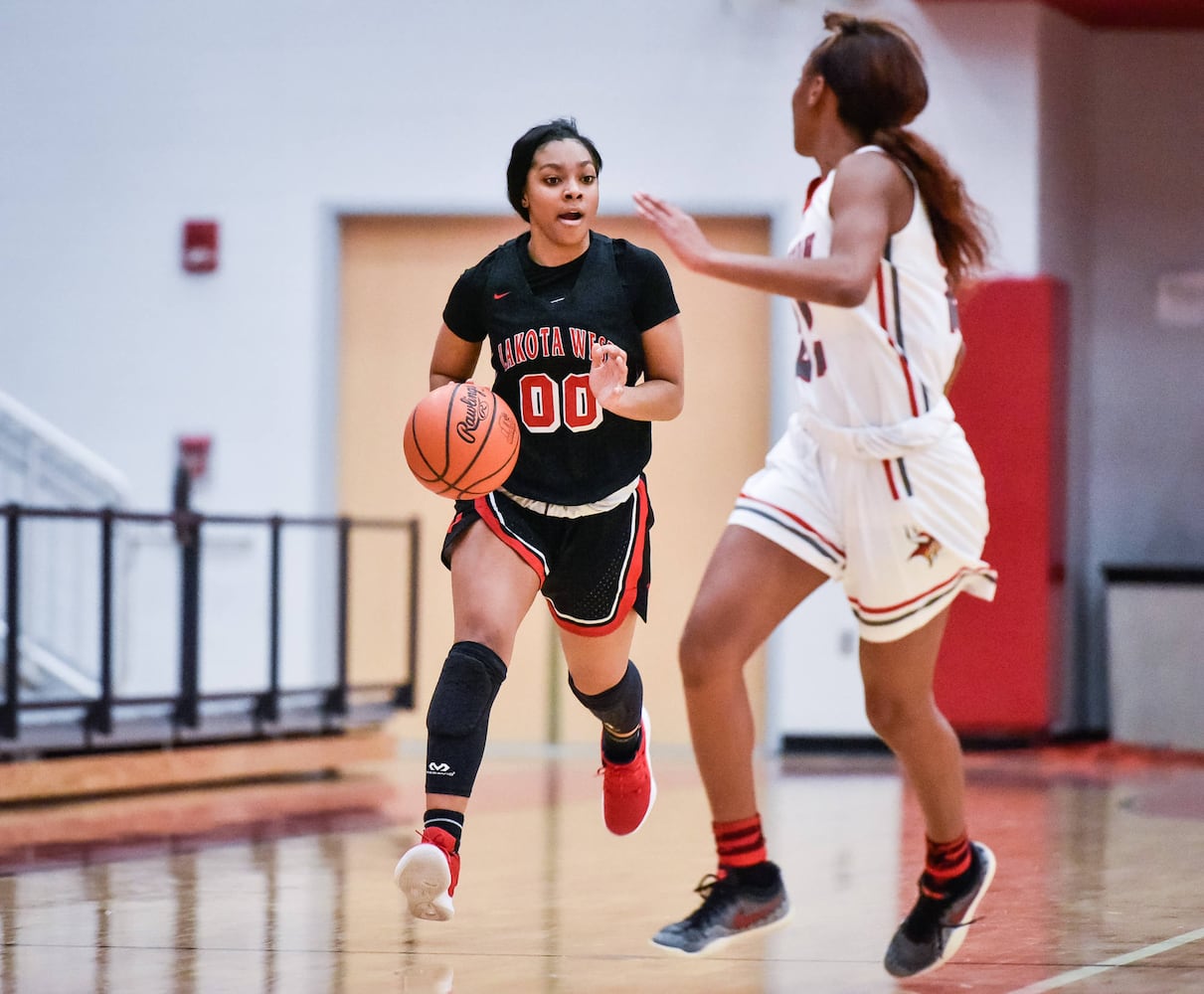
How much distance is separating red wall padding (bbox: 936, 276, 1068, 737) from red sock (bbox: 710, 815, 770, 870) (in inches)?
261

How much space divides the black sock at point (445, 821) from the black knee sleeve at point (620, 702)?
2.80ft

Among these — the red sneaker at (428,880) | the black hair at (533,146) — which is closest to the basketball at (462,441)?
the black hair at (533,146)

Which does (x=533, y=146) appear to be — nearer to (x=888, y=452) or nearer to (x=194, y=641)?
(x=888, y=452)

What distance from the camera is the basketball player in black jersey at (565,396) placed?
13.1ft

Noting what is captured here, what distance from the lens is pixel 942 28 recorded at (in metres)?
10.4

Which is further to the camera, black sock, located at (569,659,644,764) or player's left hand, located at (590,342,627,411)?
black sock, located at (569,659,644,764)

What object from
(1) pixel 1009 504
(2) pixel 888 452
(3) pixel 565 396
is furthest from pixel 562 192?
(1) pixel 1009 504

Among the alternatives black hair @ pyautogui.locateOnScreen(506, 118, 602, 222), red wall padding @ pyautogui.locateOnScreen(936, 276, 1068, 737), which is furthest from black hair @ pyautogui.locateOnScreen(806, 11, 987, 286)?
red wall padding @ pyautogui.locateOnScreen(936, 276, 1068, 737)

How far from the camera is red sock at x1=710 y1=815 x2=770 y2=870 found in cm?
370

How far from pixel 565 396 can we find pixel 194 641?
4.63 meters

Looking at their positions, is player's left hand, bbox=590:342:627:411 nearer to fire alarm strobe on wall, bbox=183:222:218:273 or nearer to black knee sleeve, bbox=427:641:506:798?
black knee sleeve, bbox=427:641:506:798

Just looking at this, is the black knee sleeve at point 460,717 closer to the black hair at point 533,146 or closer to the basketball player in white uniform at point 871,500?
the basketball player in white uniform at point 871,500

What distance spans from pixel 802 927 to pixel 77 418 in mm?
7352

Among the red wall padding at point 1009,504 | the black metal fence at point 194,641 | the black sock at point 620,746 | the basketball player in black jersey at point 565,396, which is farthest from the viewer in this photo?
the red wall padding at point 1009,504
